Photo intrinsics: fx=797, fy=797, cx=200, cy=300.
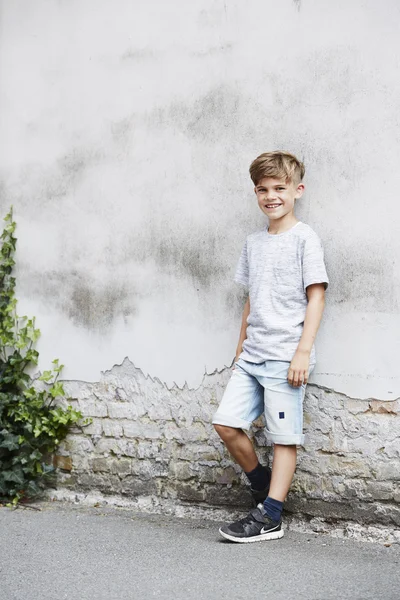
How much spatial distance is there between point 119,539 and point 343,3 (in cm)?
287

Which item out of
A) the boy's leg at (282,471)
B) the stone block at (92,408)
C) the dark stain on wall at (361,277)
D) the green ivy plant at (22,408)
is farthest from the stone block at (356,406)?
the green ivy plant at (22,408)

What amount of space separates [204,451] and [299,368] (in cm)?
88

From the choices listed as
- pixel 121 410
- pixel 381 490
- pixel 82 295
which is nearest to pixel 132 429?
pixel 121 410

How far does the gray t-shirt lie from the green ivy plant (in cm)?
140

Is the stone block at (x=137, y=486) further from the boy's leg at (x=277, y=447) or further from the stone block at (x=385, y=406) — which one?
the stone block at (x=385, y=406)

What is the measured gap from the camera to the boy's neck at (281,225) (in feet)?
13.0

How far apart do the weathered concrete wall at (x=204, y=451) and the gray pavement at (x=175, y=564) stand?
19 cm

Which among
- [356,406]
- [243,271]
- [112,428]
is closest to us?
[356,406]

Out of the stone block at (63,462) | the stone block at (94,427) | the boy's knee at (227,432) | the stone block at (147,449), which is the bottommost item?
the stone block at (63,462)

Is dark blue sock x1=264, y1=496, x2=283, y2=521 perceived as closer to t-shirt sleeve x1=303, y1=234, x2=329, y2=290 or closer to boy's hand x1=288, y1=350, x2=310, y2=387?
boy's hand x1=288, y1=350, x2=310, y2=387

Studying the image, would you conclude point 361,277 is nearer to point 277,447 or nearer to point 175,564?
point 277,447

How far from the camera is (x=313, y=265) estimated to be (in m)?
3.82

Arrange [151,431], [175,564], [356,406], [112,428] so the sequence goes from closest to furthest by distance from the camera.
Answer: [175,564] → [356,406] → [151,431] → [112,428]

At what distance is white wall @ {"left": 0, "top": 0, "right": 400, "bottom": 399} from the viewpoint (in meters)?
3.87
